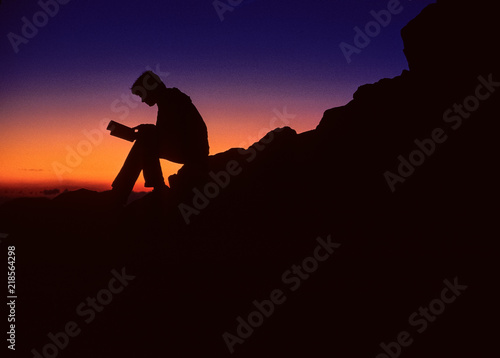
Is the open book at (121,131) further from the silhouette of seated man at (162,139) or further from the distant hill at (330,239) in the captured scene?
the distant hill at (330,239)

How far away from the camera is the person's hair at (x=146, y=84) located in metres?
5.65

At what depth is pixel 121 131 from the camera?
4957 mm

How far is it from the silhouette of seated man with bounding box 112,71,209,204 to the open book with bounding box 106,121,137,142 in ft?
0.31

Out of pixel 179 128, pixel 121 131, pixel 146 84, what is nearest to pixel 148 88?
pixel 146 84

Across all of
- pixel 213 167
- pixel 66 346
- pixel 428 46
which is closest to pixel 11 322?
pixel 66 346

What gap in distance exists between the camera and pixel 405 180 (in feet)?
21.9

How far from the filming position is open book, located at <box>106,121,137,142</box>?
16.1 ft

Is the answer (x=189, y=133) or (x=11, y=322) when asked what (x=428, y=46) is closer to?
(x=189, y=133)

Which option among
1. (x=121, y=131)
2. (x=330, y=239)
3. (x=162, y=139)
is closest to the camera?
(x=121, y=131)

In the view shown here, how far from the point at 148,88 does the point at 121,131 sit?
1.17 m

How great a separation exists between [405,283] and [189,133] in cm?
427

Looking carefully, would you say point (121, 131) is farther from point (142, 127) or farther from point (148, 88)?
point (148, 88)

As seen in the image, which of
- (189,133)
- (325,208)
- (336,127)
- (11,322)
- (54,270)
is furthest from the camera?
(336,127)

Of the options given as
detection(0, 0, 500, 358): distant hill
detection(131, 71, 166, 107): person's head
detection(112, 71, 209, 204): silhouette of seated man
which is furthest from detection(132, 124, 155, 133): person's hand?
detection(0, 0, 500, 358): distant hill
